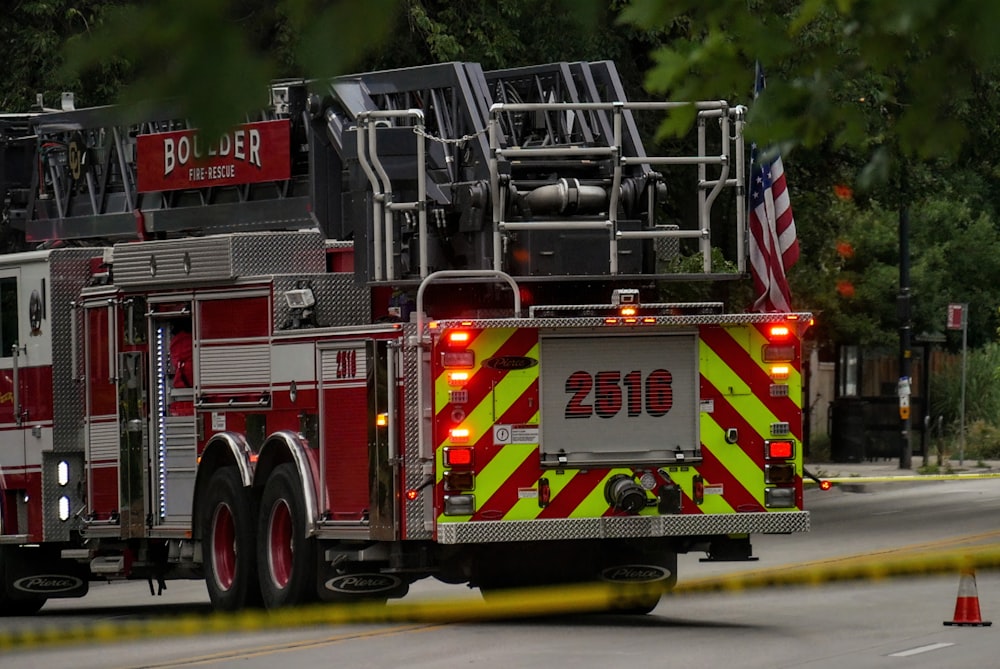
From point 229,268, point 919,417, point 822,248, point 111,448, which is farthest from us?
point 919,417

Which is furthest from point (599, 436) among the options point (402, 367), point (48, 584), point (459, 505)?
point (48, 584)

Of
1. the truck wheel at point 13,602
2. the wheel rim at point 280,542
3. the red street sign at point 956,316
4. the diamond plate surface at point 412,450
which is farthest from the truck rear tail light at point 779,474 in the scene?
the red street sign at point 956,316

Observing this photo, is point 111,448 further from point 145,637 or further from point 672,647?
point 672,647

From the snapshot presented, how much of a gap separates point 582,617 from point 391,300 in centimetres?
235

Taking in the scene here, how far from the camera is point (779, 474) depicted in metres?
13.0

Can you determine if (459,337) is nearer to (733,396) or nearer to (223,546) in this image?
(733,396)

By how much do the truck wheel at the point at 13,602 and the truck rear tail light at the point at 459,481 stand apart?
4.45m

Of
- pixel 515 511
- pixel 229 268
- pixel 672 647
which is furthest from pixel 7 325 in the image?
pixel 672 647

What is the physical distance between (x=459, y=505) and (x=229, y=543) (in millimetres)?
2246

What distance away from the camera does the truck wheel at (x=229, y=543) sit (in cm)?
1352

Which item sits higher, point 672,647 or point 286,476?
point 286,476

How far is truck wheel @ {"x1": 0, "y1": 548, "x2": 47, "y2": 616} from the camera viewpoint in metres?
15.3

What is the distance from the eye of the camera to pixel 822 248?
105ft

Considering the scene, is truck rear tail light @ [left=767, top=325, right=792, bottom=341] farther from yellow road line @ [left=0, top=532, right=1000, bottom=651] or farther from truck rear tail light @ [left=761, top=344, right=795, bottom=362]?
yellow road line @ [left=0, top=532, right=1000, bottom=651]
